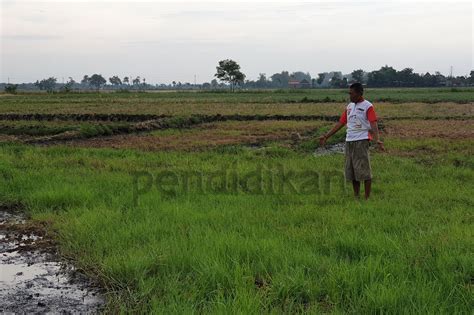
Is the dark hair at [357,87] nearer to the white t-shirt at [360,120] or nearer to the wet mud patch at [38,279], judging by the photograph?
the white t-shirt at [360,120]

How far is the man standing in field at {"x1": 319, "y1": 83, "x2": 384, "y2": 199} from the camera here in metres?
6.21

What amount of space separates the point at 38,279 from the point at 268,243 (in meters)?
1.97

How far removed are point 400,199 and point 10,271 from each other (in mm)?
4612

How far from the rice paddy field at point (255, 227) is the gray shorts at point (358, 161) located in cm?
34

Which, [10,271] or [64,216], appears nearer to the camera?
[10,271]

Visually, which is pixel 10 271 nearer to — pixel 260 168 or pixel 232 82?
pixel 260 168

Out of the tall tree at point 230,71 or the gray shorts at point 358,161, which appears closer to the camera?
the gray shorts at point 358,161

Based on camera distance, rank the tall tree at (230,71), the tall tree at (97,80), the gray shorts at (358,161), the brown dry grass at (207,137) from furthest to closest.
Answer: the tall tree at (97,80), the tall tree at (230,71), the brown dry grass at (207,137), the gray shorts at (358,161)

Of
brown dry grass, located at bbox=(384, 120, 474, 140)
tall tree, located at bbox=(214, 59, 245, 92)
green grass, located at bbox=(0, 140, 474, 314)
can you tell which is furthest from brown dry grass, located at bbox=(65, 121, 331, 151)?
tall tree, located at bbox=(214, 59, 245, 92)

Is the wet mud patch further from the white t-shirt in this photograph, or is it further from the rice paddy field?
the white t-shirt

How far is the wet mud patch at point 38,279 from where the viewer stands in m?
3.40

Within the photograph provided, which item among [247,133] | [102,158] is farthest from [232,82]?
[102,158]

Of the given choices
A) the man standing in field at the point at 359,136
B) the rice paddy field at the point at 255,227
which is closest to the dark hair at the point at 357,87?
the man standing in field at the point at 359,136

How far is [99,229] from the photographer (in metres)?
4.90
